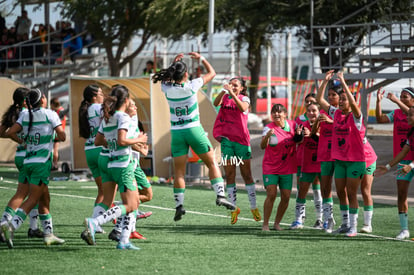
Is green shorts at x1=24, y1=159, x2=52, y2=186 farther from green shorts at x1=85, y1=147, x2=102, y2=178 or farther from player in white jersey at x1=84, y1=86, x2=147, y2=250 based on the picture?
green shorts at x1=85, y1=147, x2=102, y2=178

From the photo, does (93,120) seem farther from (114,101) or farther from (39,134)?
(114,101)

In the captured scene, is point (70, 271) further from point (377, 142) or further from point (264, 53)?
point (264, 53)

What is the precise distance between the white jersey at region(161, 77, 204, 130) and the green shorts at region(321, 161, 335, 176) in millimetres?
1888

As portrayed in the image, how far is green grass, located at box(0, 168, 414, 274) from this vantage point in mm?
8312

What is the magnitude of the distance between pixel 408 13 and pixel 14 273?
1792 cm

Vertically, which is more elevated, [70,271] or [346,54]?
[346,54]

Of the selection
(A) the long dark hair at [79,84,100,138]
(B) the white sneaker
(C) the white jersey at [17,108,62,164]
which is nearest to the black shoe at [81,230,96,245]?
(C) the white jersey at [17,108,62,164]

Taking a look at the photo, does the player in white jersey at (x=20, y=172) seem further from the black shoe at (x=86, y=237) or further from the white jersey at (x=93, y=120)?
the black shoe at (x=86, y=237)

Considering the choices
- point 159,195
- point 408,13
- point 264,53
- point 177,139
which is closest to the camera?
point 177,139

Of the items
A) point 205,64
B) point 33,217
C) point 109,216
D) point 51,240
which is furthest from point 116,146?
point 205,64

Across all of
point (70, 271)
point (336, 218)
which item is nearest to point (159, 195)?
point (336, 218)

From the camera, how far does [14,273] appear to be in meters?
7.93

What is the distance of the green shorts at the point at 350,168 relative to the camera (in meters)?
10.6

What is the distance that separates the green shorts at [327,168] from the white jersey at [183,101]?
6.19ft
